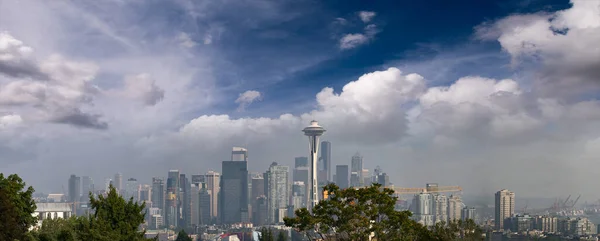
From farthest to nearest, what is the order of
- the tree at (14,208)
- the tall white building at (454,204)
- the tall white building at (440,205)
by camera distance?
1. the tall white building at (440,205)
2. the tall white building at (454,204)
3. the tree at (14,208)

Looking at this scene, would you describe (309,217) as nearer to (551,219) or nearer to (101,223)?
(101,223)

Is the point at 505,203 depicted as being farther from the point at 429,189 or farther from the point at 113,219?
the point at 113,219

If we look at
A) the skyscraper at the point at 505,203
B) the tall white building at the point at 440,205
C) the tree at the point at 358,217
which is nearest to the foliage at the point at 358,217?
the tree at the point at 358,217

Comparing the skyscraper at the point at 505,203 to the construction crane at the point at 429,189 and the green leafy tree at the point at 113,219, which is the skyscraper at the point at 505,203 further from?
the green leafy tree at the point at 113,219

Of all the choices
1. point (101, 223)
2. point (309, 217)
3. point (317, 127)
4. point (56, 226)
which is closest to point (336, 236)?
point (309, 217)

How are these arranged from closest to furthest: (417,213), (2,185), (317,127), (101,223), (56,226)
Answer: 1. (101,223)
2. (2,185)
3. (56,226)
4. (417,213)
5. (317,127)

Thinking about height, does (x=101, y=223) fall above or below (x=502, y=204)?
above
